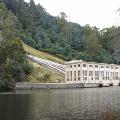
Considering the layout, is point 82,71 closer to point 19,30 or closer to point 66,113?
point 19,30

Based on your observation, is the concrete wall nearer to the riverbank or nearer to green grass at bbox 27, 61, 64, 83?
the riverbank

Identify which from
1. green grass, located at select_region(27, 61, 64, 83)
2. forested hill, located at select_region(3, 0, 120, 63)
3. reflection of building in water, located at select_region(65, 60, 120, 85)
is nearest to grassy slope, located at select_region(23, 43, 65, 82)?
green grass, located at select_region(27, 61, 64, 83)

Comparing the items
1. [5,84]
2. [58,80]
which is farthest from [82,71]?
[5,84]

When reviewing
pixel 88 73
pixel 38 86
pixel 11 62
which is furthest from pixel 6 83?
pixel 88 73

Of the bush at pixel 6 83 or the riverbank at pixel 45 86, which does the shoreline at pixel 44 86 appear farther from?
the bush at pixel 6 83

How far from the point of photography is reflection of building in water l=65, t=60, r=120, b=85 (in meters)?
143

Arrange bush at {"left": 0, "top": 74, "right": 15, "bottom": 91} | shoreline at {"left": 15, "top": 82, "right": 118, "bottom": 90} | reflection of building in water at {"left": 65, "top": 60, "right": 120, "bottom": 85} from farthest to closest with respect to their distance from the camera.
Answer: reflection of building in water at {"left": 65, "top": 60, "right": 120, "bottom": 85} → shoreline at {"left": 15, "top": 82, "right": 118, "bottom": 90} → bush at {"left": 0, "top": 74, "right": 15, "bottom": 91}

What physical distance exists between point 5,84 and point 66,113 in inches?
2522

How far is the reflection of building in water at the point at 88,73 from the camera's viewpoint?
14325 centimetres

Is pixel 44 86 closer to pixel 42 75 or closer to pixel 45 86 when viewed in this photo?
pixel 45 86

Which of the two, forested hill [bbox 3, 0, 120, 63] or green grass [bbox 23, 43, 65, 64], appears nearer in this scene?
green grass [bbox 23, 43, 65, 64]

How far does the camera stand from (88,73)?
14525 centimetres

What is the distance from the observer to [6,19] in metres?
160

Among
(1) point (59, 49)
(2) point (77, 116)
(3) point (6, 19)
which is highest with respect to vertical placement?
(3) point (6, 19)
